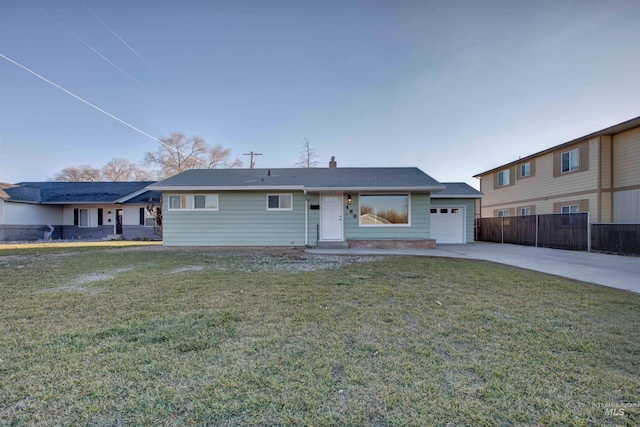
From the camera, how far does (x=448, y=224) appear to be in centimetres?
1384

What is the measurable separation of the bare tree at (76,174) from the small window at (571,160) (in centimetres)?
4676

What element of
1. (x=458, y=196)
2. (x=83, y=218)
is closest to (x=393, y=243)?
(x=458, y=196)

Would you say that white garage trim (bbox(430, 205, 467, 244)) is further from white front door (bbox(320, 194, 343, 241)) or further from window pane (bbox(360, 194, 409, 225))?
white front door (bbox(320, 194, 343, 241))

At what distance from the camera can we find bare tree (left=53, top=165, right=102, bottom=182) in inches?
1331

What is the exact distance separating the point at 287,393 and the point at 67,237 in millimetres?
24516

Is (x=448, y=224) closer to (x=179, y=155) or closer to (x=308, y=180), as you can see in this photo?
(x=308, y=180)

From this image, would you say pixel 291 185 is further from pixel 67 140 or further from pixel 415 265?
pixel 67 140

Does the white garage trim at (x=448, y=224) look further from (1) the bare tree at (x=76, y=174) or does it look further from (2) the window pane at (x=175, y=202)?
(1) the bare tree at (x=76, y=174)

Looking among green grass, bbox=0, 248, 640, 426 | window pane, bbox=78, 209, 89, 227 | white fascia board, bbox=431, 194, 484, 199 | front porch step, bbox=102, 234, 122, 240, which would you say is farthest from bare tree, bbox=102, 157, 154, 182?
green grass, bbox=0, 248, 640, 426

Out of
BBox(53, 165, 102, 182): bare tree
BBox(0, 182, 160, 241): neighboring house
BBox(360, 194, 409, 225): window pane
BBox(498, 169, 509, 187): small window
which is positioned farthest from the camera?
BBox(53, 165, 102, 182): bare tree

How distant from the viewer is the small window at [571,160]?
13.1 meters

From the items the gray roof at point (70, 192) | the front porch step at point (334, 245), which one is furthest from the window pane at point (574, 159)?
the gray roof at point (70, 192)

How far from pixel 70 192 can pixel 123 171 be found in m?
18.0

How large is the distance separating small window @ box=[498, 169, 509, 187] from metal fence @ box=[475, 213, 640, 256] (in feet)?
15.0
